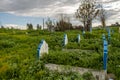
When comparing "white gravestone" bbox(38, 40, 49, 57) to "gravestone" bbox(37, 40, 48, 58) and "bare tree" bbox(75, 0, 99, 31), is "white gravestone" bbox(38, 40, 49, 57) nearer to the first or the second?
"gravestone" bbox(37, 40, 48, 58)

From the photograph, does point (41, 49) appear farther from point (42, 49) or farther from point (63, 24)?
point (63, 24)

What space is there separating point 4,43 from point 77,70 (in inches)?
347

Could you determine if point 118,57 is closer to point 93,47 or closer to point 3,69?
point 93,47

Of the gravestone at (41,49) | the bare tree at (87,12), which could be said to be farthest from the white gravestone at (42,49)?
the bare tree at (87,12)

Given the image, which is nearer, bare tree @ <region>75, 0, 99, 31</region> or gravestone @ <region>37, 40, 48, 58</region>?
gravestone @ <region>37, 40, 48, 58</region>

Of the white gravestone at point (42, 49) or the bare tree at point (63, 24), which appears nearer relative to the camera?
the white gravestone at point (42, 49)

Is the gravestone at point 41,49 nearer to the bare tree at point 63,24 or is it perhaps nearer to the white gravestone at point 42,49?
the white gravestone at point 42,49

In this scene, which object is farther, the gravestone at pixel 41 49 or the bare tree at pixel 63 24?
the bare tree at pixel 63 24

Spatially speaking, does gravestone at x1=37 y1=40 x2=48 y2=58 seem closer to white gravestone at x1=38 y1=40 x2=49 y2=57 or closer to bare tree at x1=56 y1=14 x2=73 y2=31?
white gravestone at x1=38 y1=40 x2=49 y2=57

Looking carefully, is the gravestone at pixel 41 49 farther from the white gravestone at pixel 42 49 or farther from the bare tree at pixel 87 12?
the bare tree at pixel 87 12

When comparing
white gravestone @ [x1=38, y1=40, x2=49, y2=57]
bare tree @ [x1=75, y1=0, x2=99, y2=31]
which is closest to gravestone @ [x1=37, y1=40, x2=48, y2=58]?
white gravestone @ [x1=38, y1=40, x2=49, y2=57]

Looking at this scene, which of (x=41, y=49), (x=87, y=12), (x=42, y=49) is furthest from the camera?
(x=87, y=12)

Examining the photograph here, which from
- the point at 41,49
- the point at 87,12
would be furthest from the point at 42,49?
the point at 87,12

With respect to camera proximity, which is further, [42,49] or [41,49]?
[42,49]
